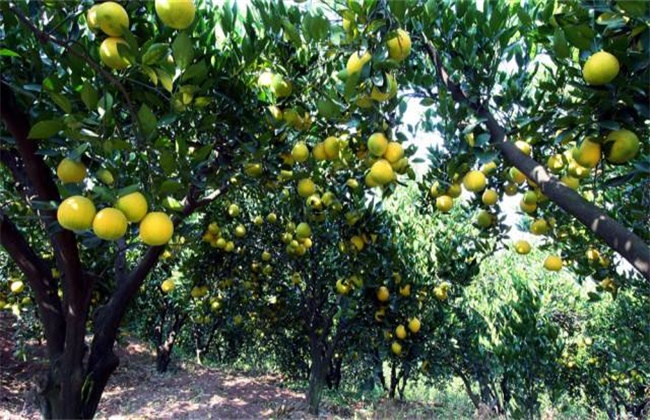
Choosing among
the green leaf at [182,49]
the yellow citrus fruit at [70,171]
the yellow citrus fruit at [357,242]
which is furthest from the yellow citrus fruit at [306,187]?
the yellow citrus fruit at [357,242]

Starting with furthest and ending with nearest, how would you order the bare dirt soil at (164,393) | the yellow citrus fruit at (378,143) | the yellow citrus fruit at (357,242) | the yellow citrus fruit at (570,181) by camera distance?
the bare dirt soil at (164,393), the yellow citrus fruit at (357,242), the yellow citrus fruit at (570,181), the yellow citrus fruit at (378,143)

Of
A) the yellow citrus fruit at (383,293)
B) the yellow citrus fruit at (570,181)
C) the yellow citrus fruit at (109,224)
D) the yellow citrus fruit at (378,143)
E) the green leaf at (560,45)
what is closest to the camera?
the yellow citrus fruit at (109,224)

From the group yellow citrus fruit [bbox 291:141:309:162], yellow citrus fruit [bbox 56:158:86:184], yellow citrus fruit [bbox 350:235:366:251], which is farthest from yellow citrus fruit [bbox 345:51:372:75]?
yellow citrus fruit [bbox 350:235:366:251]

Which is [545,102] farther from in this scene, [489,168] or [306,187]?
[306,187]

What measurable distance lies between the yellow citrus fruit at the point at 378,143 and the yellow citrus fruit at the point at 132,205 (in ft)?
2.77

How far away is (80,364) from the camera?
8.99 feet

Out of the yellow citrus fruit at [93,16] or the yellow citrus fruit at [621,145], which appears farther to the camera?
the yellow citrus fruit at [621,145]

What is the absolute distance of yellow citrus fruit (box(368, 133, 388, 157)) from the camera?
1668 millimetres

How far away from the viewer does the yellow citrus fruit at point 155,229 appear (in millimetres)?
1313

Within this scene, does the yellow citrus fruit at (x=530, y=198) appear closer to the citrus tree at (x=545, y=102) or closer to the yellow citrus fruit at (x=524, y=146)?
the citrus tree at (x=545, y=102)

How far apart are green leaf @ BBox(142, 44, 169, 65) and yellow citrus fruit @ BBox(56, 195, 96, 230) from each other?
0.47 m

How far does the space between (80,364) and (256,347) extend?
521 inches

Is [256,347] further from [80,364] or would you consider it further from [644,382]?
[80,364]

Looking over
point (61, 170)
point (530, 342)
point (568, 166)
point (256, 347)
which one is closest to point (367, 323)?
point (530, 342)
